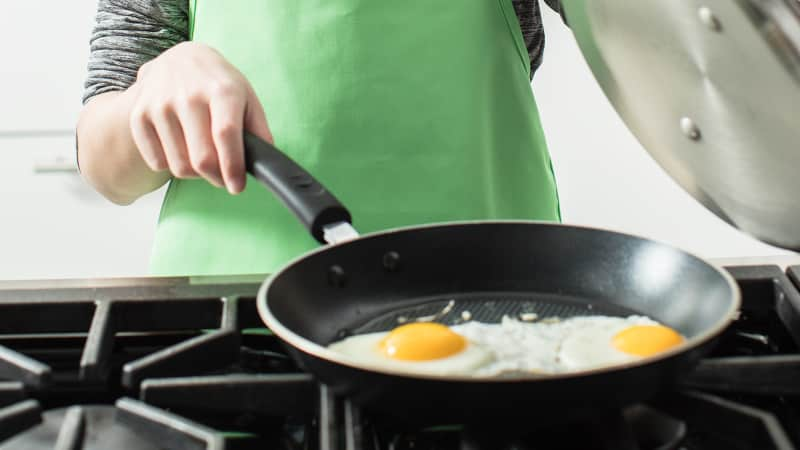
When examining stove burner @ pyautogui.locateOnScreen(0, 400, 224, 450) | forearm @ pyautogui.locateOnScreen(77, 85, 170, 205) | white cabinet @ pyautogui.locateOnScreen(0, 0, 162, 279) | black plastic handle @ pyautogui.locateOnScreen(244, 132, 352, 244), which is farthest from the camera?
white cabinet @ pyautogui.locateOnScreen(0, 0, 162, 279)

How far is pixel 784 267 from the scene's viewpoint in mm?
Result: 758

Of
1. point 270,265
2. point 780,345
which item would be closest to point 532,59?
point 270,265

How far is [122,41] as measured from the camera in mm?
1077

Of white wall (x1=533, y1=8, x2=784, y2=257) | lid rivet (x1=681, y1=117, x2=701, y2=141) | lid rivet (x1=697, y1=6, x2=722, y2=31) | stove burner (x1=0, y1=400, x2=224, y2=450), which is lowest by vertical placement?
white wall (x1=533, y1=8, x2=784, y2=257)

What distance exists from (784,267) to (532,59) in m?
0.53

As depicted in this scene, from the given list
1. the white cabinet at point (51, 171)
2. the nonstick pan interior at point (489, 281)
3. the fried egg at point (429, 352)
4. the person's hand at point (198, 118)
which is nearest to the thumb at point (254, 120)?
the person's hand at point (198, 118)

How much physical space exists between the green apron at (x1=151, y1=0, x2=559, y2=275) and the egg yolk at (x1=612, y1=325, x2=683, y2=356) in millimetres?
377

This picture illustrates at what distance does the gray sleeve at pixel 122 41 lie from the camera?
107 cm

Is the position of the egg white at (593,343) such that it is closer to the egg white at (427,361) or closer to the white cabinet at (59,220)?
the egg white at (427,361)

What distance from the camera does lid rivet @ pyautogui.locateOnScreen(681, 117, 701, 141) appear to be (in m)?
0.75

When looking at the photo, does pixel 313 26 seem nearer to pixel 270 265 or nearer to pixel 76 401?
pixel 270 265

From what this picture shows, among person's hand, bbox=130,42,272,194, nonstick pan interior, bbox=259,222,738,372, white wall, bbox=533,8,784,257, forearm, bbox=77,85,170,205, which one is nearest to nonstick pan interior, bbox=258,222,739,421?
nonstick pan interior, bbox=259,222,738,372

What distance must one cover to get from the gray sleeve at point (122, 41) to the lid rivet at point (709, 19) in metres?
0.64

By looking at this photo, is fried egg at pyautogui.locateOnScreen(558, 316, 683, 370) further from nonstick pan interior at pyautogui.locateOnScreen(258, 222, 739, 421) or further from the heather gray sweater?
the heather gray sweater
